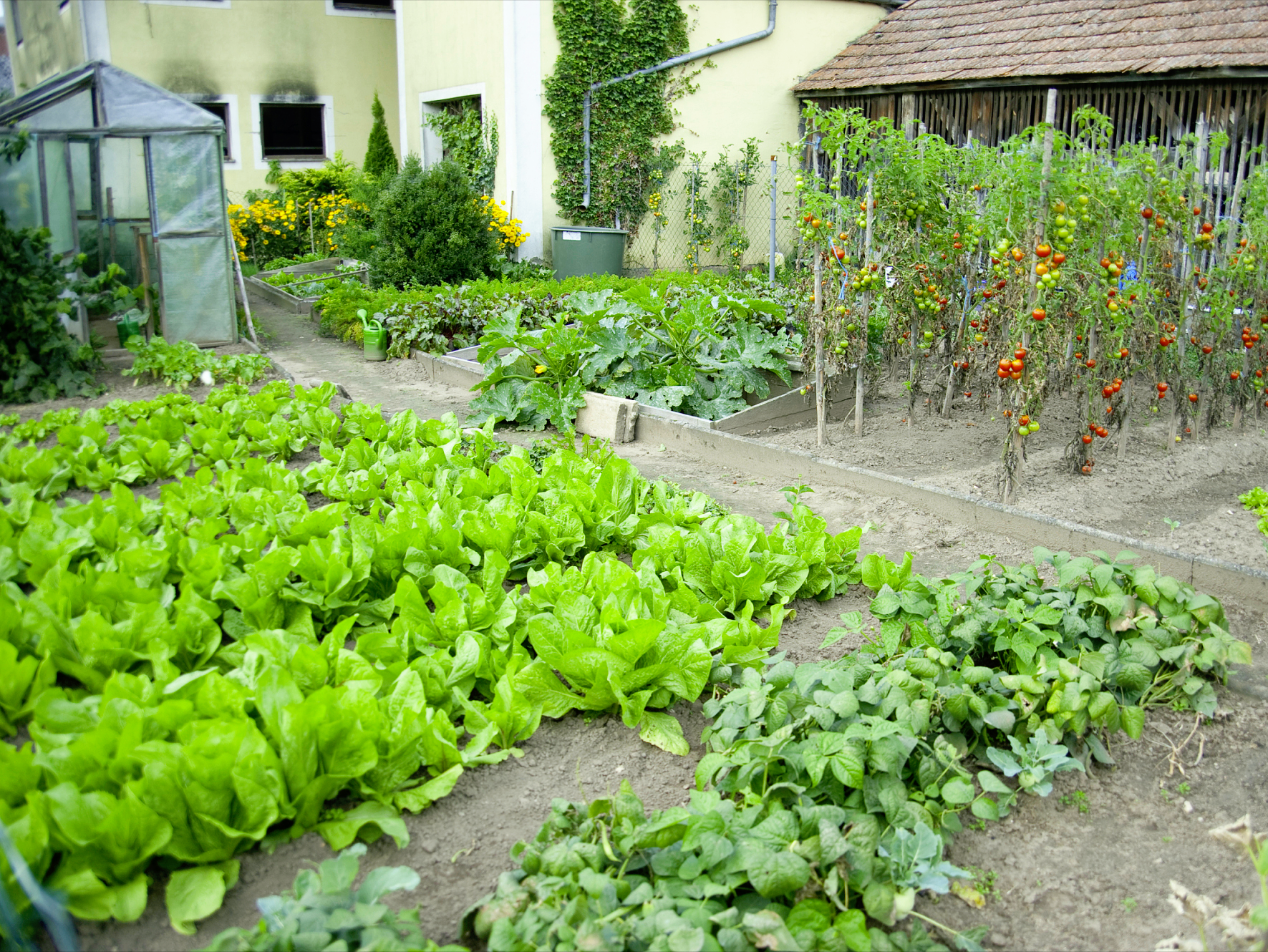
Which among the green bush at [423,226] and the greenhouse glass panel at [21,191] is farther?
the green bush at [423,226]

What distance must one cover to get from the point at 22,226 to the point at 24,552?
237 inches

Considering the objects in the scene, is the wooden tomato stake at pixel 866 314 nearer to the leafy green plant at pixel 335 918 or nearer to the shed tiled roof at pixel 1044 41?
the leafy green plant at pixel 335 918

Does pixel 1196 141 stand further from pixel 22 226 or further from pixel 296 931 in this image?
pixel 22 226

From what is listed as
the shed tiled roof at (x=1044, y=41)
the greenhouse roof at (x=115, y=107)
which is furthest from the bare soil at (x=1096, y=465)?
the greenhouse roof at (x=115, y=107)

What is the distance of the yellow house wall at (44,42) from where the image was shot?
17281mm

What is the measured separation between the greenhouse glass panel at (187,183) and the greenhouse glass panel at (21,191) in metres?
1.03

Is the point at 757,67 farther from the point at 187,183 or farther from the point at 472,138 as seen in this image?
the point at 187,183

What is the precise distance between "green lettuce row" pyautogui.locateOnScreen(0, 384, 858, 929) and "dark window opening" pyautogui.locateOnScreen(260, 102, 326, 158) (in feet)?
48.5

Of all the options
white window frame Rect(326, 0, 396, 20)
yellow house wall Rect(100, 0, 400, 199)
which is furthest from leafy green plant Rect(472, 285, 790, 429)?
white window frame Rect(326, 0, 396, 20)

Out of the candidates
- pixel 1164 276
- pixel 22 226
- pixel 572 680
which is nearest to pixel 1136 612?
pixel 572 680

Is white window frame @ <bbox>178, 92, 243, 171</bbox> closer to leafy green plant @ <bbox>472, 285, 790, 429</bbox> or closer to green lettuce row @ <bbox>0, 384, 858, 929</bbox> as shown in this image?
leafy green plant @ <bbox>472, 285, 790, 429</bbox>

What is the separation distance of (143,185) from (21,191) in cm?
174

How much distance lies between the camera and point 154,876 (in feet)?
7.82

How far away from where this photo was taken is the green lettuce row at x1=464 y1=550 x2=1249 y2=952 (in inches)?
86.8
